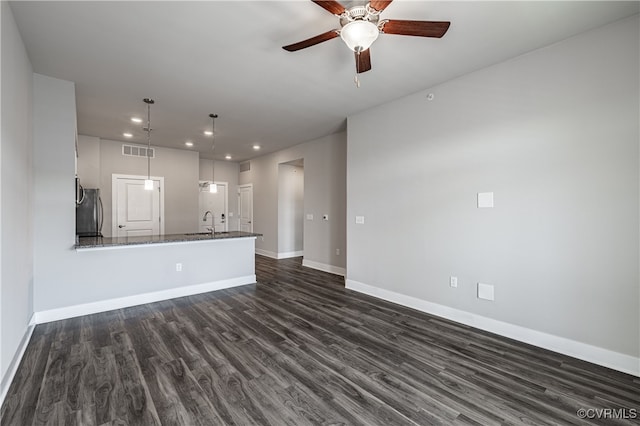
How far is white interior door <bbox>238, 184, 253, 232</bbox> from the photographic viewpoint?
8531 millimetres

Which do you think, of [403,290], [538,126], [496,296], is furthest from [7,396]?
[538,126]

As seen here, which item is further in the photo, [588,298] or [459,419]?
[588,298]

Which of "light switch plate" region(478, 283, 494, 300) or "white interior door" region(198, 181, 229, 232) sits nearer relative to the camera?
"light switch plate" region(478, 283, 494, 300)

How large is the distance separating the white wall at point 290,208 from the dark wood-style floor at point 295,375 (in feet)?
13.5

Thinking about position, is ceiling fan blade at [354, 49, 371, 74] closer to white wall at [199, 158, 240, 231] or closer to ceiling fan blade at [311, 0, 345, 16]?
ceiling fan blade at [311, 0, 345, 16]

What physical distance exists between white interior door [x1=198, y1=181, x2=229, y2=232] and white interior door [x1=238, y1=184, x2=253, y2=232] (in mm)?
424

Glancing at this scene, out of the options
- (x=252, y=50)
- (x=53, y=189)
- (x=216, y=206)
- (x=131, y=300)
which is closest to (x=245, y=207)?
(x=216, y=206)

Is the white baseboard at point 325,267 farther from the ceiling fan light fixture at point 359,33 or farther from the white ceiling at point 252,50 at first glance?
the ceiling fan light fixture at point 359,33

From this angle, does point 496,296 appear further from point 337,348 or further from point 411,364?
point 337,348

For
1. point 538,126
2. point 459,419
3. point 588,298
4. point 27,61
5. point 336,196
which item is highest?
point 27,61

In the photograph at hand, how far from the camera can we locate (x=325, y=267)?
6105mm

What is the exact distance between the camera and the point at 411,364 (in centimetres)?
248

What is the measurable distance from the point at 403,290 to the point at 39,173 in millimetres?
4790

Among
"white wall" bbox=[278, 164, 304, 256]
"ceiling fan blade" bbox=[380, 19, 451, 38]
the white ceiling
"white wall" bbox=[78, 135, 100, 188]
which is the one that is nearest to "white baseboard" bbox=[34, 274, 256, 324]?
"white wall" bbox=[278, 164, 304, 256]
